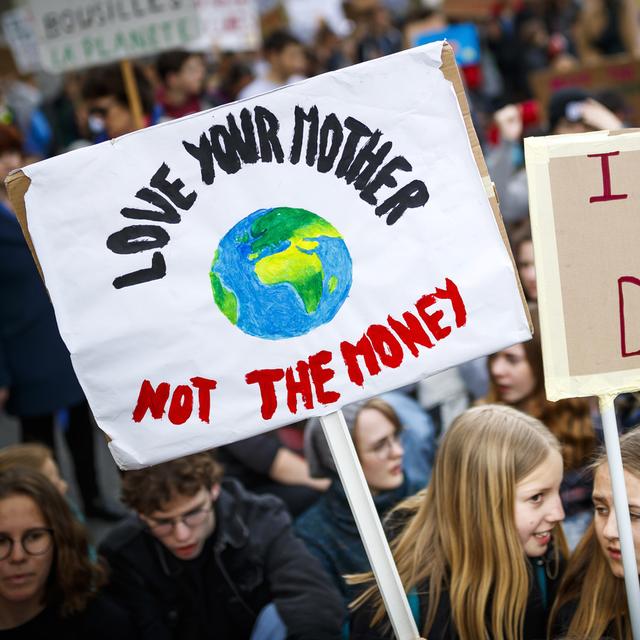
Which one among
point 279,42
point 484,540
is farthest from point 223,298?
point 279,42

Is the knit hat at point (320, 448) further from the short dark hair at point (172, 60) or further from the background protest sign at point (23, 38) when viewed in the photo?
the background protest sign at point (23, 38)

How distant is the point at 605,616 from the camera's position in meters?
2.04

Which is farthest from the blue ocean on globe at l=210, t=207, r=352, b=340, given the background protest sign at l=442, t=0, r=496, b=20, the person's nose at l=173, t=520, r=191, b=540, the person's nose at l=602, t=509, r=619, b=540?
the background protest sign at l=442, t=0, r=496, b=20

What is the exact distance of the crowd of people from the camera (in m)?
2.15

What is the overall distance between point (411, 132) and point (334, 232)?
243mm

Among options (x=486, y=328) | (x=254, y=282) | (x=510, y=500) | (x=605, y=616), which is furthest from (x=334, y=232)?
(x=605, y=616)

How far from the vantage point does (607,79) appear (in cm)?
716

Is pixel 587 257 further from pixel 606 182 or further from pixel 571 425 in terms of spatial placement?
pixel 571 425

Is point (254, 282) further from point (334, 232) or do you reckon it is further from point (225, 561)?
point (225, 561)

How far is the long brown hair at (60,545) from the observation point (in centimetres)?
255

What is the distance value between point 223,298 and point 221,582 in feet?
4.03

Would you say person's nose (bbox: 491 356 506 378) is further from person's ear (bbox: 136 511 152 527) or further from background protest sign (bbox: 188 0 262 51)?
background protest sign (bbox: 188 0 262 51)

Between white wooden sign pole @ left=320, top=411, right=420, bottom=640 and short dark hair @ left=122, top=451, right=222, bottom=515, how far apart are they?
0.83 metres

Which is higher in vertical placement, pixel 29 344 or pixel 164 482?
pixel 29 344
